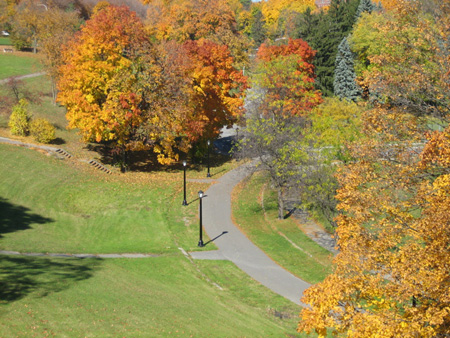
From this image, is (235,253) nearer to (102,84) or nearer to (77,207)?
(77,207)

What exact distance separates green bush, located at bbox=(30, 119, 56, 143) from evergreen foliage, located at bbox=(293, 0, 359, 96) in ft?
105

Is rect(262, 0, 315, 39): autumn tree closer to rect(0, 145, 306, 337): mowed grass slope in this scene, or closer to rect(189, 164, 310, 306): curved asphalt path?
rect(189, 164, 310, 306): curved asphalt path

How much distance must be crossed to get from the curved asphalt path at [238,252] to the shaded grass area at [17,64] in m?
34.8

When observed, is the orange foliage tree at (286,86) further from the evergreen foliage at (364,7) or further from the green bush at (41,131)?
the evergreen foliage at (364,7)

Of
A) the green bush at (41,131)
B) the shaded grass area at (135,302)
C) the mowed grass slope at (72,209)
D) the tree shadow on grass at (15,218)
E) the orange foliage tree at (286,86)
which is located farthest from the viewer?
the orange foliage tree at (286,86)

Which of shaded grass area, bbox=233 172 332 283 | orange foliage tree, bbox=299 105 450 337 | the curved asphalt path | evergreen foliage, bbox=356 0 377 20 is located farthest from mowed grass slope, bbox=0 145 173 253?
evergreen foliage, bbox=356 0 377 20

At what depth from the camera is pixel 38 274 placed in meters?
18.8

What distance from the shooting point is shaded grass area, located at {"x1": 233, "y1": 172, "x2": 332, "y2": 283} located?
26.4 metres

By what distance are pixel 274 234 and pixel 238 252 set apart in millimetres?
3944

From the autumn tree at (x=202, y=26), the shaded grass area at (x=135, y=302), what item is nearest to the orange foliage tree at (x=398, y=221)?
the shaded grass area at (x=135, y=302)

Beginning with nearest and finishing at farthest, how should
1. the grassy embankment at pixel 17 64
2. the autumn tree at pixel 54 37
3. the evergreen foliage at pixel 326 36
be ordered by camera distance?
the autumn tree at pixel 54 37 < the evergreen foliage at pixel 326 36 < the grassy embankment at pixel 17 64

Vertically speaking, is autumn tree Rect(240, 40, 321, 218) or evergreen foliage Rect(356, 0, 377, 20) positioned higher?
evergreen foliage Rect(356, 0, 377, 20)

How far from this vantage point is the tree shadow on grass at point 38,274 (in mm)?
16500

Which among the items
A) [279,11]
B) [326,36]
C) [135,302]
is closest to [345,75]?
[326,36]
